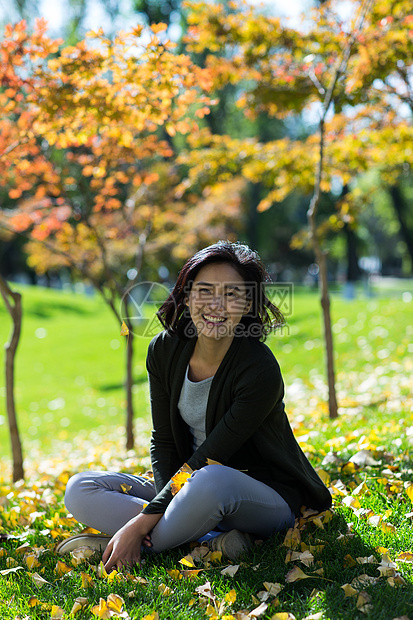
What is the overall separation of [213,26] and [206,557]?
5745mm

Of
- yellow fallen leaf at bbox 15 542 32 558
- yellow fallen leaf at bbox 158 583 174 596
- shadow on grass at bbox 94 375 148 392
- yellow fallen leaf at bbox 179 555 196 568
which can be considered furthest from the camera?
shadow on grass at bbox 94 375 148 392

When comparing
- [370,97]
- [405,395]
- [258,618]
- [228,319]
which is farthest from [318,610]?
[370,97]

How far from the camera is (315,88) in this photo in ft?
20.7

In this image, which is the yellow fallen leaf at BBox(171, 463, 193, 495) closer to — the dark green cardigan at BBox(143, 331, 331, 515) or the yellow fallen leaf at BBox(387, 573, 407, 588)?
the dark green cardigan at BBox(143, 331, 331, 515)

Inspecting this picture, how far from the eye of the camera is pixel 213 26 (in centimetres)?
630

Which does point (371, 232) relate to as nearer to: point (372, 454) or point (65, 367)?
point (65, 367)

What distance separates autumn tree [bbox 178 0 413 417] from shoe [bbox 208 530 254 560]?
335cm

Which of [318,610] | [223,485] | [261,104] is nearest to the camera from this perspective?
[318,610]

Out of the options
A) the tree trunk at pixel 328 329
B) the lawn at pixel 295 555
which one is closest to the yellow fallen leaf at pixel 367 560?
the lawn at pixel 295 555

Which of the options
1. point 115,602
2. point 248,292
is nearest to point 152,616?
point 115,602

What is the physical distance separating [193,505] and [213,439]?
0.96ft

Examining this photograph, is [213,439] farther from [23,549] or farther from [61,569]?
[23,549]

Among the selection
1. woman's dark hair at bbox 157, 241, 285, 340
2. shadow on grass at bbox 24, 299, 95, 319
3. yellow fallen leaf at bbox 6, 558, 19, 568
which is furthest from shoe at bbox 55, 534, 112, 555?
shadow on grass at bbox 24, 299, 95, 319

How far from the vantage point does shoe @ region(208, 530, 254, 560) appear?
2355 mm
